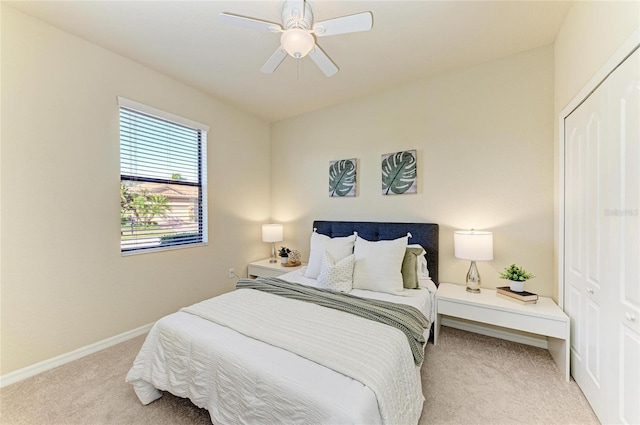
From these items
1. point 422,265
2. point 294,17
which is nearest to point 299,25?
point 294,17

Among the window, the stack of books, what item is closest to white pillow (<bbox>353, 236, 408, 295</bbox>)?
the stack of books

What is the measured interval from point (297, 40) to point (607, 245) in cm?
217

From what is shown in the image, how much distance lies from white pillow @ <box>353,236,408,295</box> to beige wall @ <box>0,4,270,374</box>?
212 centimetres

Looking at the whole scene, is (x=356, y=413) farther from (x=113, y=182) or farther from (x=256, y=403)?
(x=113, y=182)

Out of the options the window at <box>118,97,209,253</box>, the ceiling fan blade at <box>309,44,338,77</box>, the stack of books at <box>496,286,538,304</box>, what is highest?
the ceiling fan blade at <box>309,44,338,77</box>

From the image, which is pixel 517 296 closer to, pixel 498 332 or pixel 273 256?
pixel 498 332

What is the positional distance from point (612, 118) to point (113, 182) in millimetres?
3756

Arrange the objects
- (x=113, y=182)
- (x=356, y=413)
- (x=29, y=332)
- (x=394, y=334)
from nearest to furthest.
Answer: (x=356, y=413)
(x=394, y=334)
(x=29, y=332)
(x=113, y=182)

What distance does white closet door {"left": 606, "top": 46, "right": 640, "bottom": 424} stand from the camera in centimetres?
123

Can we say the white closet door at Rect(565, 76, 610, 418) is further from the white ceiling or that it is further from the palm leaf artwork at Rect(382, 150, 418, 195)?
the palm leaf artwork at Rect(382, 150, 418, 195)

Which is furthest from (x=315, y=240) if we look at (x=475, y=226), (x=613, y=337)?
(x=613, y=337)

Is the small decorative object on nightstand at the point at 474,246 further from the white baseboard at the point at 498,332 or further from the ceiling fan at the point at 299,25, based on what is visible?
the ceiling fan at the point at 299,25

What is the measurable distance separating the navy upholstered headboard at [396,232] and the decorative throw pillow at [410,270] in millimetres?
376

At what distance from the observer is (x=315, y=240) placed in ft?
9.44
